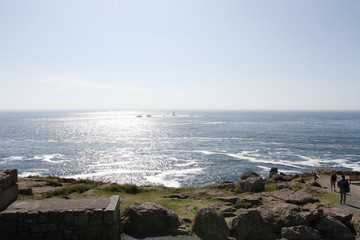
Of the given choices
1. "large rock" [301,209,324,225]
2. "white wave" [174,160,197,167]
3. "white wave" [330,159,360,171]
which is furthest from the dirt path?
"white wave" [174,160,197,167]

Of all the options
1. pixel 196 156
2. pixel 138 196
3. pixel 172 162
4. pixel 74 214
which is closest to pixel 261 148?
pixel 196 156

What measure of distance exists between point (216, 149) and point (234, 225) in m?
60.2

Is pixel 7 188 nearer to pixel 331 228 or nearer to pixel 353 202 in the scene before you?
pixel 331 228

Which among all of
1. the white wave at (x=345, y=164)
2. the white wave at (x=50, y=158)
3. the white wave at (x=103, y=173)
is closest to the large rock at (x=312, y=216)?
the white wave at (x=103, y=173)

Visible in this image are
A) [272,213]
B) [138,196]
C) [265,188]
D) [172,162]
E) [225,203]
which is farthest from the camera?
[172,162]

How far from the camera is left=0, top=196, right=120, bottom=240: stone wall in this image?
10867 millimetres

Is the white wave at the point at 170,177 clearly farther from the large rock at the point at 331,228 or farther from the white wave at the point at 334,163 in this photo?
the large rock at the point at 331,228

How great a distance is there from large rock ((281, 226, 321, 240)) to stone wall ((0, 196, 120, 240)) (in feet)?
26.9

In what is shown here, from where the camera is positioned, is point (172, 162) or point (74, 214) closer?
point (74, 214)

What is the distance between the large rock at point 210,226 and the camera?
40.8ft

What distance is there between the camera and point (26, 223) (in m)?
10.9

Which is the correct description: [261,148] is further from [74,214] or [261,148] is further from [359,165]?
[74,214]

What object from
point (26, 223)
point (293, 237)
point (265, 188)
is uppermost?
point (26, 223)

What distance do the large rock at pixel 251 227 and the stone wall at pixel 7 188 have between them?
1061 cm
